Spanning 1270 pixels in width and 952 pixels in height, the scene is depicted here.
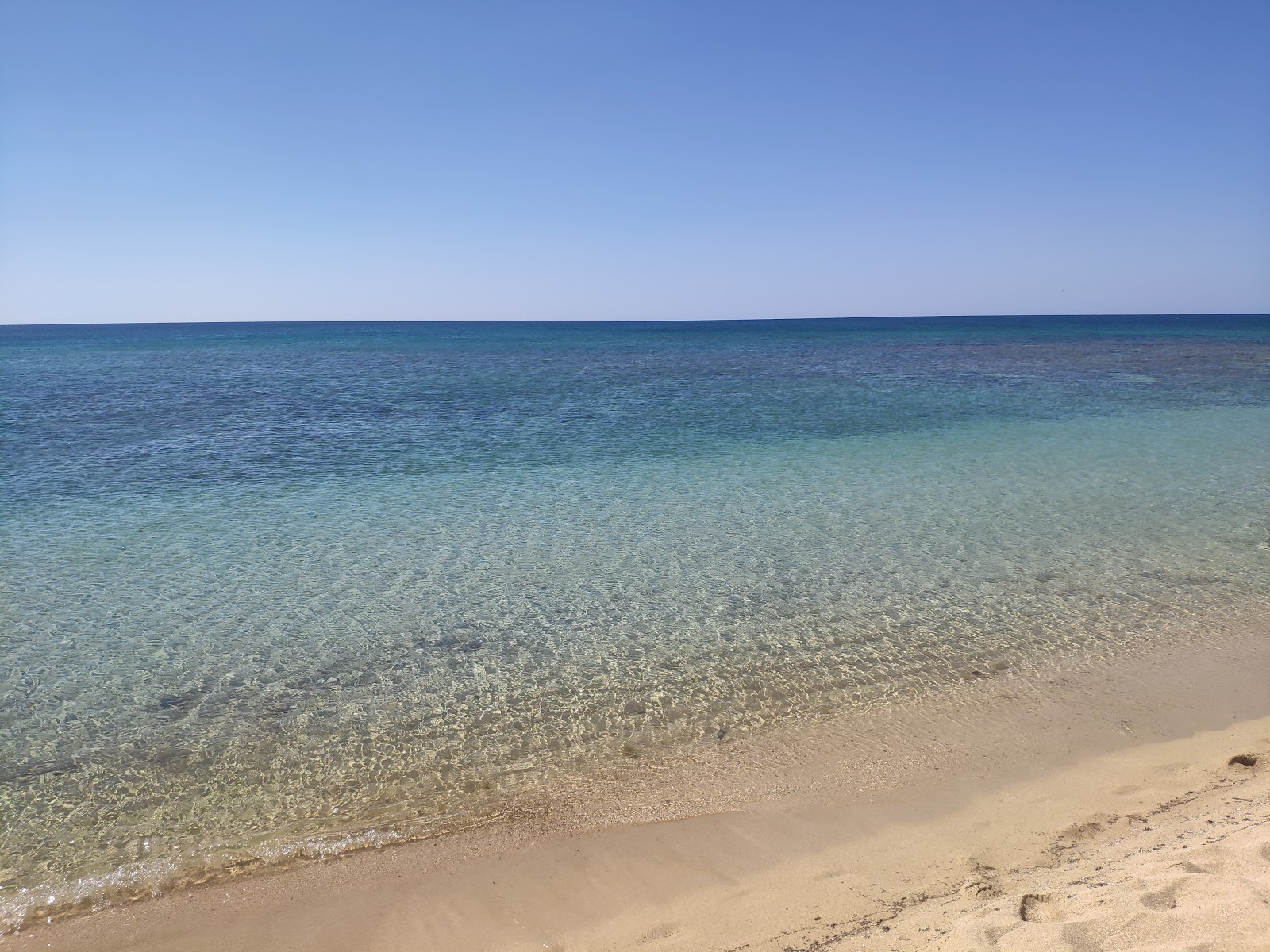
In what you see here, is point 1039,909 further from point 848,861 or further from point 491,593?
point 491,593

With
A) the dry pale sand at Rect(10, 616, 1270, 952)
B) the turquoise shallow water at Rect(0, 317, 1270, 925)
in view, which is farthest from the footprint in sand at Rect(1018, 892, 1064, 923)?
the turquoise shallow water at Rect(0, 317, 1270, 925)

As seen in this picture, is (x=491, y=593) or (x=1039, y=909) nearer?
(x=1039, y=909)

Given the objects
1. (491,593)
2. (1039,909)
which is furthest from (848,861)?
(491,593)

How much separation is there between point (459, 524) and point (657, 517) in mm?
2970

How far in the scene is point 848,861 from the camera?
4176 millimetres

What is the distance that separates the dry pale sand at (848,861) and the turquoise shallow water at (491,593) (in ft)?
1.22

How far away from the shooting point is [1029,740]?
17.5ft

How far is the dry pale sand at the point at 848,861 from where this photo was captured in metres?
3.41

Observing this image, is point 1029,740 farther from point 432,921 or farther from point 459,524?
point 459,524

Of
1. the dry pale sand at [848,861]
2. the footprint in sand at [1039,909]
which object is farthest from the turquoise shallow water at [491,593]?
the footprint in sand at [1039,909]

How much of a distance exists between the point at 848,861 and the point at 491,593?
5094 millimetres

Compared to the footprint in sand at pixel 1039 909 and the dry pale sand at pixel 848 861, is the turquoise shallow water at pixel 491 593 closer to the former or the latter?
the dry pale sand at pixel 848 861

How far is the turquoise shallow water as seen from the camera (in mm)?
4957

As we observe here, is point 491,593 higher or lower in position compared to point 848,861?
higher
